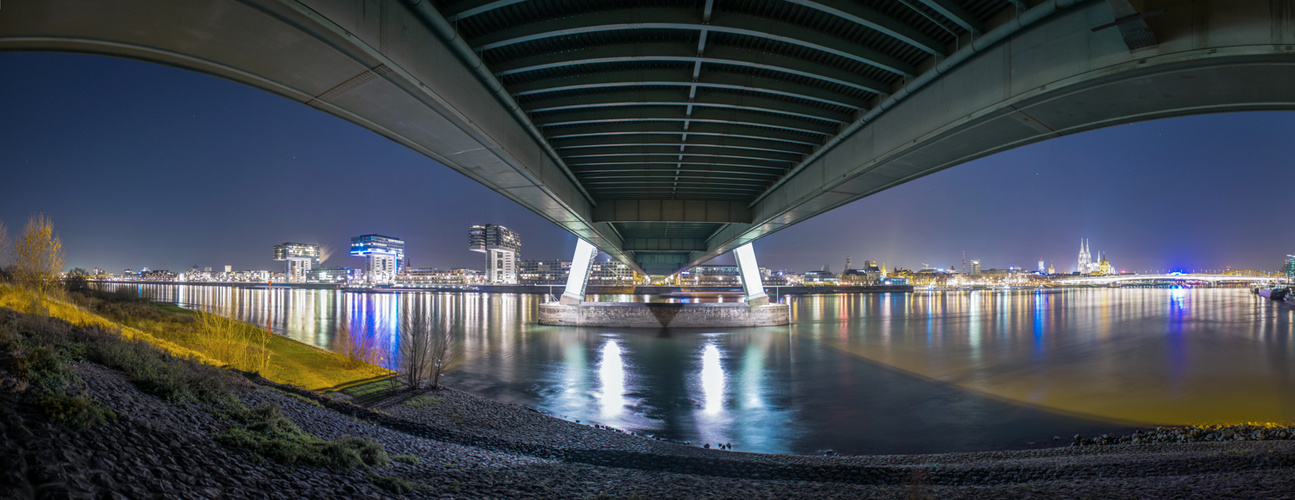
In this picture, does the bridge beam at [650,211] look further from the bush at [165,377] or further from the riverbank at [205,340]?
the bush at [165,377]

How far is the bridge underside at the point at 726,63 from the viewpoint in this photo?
563cm

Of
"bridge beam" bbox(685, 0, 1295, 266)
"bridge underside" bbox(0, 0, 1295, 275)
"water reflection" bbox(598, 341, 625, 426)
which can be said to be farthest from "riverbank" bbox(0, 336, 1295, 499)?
"bridge beam" bbox(685, 0, 1295, 266)

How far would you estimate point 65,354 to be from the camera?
7000 millimetres

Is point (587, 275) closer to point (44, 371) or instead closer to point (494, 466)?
point (494, 466)

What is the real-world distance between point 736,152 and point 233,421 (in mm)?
13957

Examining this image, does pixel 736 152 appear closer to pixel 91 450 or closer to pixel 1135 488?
pixel 1135 488

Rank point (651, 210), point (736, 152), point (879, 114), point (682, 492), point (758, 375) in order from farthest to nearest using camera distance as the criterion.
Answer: point (651, 210)
point (758, 375)
point (736, 152)
point (879, 114)
point (682, 492)

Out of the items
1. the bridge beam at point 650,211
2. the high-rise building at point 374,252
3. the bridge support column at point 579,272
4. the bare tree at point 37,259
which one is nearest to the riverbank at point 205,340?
the bare tree at point 37,259

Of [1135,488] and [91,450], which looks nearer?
[91,450]

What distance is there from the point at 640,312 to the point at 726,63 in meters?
33.0

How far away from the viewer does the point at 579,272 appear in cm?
4134

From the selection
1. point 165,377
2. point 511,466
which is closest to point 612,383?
point 511,466

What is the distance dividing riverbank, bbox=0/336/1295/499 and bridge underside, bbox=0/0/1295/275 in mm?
3854

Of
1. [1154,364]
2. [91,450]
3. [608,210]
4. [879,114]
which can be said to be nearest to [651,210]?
[608,210]
